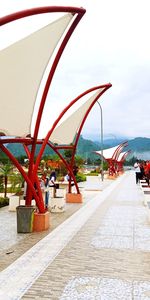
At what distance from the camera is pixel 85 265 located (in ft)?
22.4

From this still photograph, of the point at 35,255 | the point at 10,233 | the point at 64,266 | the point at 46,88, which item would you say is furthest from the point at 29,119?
the point at 64,266

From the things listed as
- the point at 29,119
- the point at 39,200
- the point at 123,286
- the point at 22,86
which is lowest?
the point at 123,286

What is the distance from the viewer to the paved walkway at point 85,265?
5418 mm

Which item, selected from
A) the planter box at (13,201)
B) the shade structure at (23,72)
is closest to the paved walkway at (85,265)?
the planter box at (13,201)

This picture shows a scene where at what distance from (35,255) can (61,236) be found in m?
1.95

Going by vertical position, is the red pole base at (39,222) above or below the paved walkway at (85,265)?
above

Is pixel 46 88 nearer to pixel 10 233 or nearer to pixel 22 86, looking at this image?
pixel 22 86

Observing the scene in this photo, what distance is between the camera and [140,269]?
663 cm

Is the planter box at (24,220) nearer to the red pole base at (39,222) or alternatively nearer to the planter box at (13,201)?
the red pole base at (39,222)

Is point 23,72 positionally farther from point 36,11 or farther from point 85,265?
point 85,265

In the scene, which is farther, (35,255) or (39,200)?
(39,200)

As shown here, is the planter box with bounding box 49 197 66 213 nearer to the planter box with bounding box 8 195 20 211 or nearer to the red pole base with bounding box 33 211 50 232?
the planter box with bounding box 8 195 20 211

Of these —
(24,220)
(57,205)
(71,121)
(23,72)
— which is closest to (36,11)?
(23,72)

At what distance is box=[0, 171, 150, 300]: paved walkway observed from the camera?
5.42 meters
